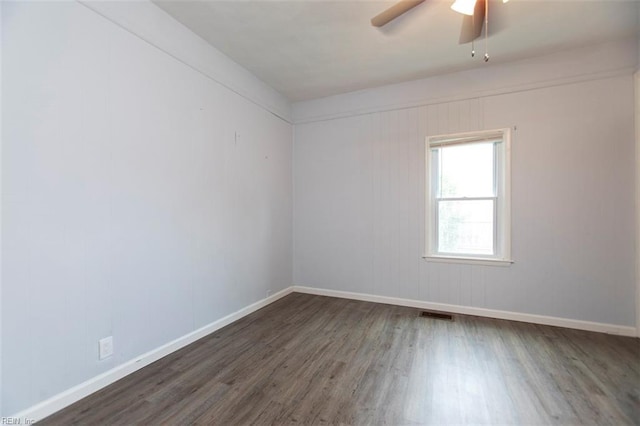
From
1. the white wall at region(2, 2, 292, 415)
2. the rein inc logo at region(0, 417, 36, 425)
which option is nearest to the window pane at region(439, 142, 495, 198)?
the white wall at region(2, 2, 292, 415)

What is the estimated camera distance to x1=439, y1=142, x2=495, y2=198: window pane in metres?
3.34

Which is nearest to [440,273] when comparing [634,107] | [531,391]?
[531,391]

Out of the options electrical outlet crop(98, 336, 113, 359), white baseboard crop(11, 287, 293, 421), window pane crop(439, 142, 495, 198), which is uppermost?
window pane crop(439, 142, 495, 198)

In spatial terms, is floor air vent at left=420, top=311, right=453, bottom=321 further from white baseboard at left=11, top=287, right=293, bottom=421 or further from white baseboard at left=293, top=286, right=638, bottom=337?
white baseboard at left=11, top=287, right=293, bottom=421

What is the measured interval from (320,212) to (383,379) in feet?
8.16

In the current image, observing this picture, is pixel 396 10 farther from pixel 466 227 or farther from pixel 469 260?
pixel 469 260

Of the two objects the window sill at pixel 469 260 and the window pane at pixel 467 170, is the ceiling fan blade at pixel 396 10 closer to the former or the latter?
the window pane at pixel 467 170

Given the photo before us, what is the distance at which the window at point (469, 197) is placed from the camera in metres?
3.23

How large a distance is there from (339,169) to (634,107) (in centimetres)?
310

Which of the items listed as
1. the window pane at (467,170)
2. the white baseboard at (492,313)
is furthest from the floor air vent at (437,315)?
the window pane at (467,170)

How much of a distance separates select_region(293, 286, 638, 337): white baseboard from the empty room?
24 mm

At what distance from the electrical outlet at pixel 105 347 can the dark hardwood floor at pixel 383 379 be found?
22 centimetres

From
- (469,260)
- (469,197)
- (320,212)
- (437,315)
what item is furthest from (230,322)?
(469,197)

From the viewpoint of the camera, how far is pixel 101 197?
1.90 m
